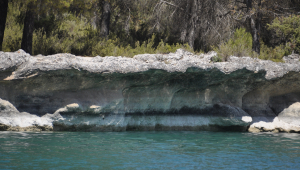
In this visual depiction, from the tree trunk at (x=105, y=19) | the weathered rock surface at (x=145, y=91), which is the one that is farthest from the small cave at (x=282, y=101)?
the tree trunk at (x=105, y=19)

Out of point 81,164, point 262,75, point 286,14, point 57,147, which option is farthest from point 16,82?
point 286,14

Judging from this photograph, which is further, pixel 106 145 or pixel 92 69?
pixel 92 69

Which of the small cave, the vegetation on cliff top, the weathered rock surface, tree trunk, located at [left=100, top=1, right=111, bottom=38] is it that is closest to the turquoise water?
the weathered rock surface

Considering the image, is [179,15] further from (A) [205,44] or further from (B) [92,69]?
(B) [92,69]

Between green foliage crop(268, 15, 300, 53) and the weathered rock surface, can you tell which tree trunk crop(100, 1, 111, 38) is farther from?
green foliage crop(268, 15, 300, 53)

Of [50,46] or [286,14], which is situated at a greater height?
[286,14]

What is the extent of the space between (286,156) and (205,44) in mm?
12362

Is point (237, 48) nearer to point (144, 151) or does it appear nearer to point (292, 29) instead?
point (292, 29)

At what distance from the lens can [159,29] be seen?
20.4m

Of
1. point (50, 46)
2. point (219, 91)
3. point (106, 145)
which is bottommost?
point (106, 145)

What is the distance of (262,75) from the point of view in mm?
13047

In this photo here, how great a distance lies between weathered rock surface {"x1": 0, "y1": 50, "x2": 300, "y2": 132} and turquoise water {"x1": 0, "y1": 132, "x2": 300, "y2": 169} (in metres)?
0.97

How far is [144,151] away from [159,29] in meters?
12.8

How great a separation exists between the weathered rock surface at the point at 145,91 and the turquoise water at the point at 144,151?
968mm
